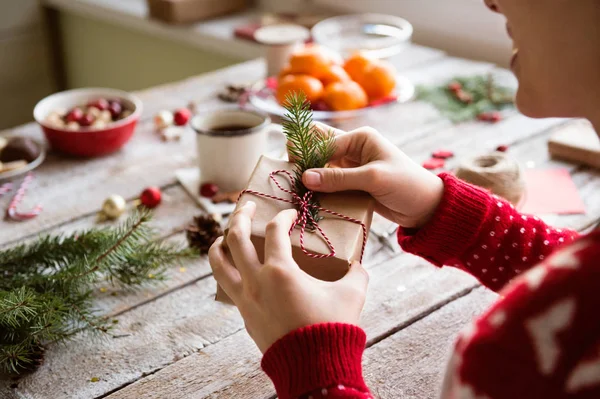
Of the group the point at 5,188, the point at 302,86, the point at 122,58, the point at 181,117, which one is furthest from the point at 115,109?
the point at 122,58

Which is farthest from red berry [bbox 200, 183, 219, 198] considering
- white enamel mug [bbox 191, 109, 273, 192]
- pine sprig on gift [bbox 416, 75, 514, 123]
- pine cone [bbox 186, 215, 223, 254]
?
pine sprig on gift [bbox 416, 75, 514, 123]

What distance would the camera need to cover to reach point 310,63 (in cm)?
137

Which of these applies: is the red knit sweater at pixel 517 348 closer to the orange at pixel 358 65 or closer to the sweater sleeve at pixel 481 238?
the sweater sleeve at pixel 481 238

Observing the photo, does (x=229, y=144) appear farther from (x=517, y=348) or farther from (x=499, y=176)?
(x=517, y=348)

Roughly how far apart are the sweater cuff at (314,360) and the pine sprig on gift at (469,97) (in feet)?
2.81

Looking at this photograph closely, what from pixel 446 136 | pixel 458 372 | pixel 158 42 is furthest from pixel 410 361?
pixel 158 42

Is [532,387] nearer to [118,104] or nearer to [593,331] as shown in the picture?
[593,331]

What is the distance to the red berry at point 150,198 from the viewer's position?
109 cm

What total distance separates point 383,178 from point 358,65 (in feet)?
2.19

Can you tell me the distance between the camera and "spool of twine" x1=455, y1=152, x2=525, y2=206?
1002 millimetres

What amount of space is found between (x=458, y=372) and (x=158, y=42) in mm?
2263

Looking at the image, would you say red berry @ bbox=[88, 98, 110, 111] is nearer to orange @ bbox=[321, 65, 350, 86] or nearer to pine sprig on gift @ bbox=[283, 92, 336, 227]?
orange @ bbox=[321, 65, 350, 86]

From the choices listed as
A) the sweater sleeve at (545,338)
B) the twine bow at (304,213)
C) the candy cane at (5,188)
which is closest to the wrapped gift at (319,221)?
the twine bow at (304,213)

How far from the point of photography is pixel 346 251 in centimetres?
70
